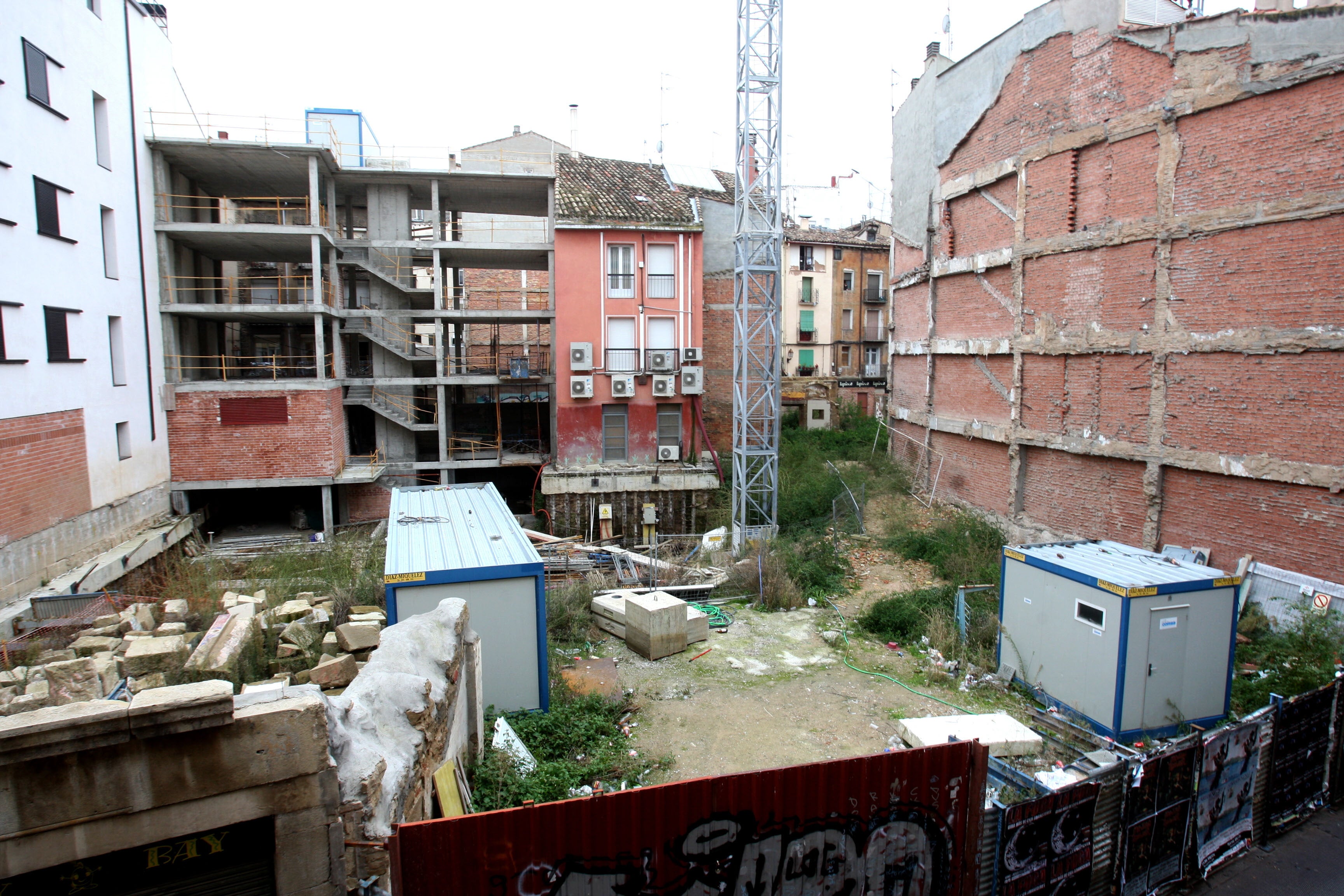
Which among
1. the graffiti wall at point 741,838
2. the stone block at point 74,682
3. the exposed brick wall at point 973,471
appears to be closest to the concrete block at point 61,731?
the graffiti wall at point 741,838

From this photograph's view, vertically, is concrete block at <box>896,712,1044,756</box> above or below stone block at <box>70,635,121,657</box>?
below

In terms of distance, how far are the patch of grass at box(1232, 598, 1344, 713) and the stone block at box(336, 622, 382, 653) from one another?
10937 mm

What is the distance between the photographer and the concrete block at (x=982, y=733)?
8.09 metres

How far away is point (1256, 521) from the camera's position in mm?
12141

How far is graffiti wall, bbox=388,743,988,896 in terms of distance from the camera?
13.6 ft

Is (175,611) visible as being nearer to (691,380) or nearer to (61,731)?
(61,731)

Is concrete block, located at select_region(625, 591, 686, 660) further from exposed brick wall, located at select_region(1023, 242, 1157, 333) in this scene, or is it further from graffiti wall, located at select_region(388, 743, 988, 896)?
exposed brick wall, located at select_region(1023, 242, 1157, 333)

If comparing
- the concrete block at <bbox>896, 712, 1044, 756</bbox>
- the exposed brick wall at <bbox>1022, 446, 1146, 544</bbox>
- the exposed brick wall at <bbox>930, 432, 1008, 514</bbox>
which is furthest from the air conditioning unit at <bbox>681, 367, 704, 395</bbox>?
the concrete block at <bbox>896, 712, 1044, 756</bbox>

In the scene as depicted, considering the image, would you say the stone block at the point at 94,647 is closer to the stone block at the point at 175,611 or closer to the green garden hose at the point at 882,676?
the stone block at the point at 175,611

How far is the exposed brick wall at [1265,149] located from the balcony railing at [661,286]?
50.4ft

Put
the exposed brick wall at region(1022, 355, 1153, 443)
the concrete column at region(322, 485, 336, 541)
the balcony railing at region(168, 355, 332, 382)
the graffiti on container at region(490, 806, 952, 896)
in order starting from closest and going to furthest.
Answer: the graffiti on container at region(490, 806, 952, 896), the exposed brick wall at region(1022, 355, 1153, 443), the balcony railing at region(168, 355, 332, 382), the concrete column at region(322, 485, 336, 541)

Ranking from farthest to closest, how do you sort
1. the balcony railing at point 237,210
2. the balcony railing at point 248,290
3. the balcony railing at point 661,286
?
the balcony railing at point 661,286 → the balcony railing at point 248,290 → the balcony railing at point 237,210

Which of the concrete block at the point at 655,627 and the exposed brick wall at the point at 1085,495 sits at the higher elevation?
the exposed brick wall at the point at 1085,495

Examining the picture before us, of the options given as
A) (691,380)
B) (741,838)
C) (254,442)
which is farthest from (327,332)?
(741,838)
